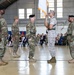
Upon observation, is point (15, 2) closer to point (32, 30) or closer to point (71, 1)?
point (71, 1)

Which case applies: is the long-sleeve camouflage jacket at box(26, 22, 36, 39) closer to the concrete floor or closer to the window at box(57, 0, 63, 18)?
the concrete floor

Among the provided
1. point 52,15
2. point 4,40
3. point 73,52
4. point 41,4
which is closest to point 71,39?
point 73,52

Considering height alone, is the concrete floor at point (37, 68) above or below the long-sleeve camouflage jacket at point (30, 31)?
below

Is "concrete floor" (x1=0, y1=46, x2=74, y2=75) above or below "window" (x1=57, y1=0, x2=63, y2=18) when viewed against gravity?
below

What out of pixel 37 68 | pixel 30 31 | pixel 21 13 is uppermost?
pixel 21 13

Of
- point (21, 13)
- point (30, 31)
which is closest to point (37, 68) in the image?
point (30, 31)

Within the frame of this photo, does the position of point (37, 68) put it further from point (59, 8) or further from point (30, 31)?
point (59, 8)

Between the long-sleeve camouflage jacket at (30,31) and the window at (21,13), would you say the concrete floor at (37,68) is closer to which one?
the long-sleeve camouflage jacket at (30,31)

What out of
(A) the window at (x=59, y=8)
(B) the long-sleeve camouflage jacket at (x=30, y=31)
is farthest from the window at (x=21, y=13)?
(B) the long-sleeve camouflage jacket at (x=30, y=31)

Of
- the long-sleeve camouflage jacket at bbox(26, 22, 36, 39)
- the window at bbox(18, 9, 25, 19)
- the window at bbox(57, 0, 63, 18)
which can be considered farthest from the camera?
the window at bbox(18, 9, 25, 19)

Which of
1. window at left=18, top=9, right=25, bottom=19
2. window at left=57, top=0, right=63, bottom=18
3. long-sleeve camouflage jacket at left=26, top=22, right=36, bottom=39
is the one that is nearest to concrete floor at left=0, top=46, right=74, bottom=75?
long-sleeve camouflage jacket at left=26, top=22, right=36, bottom=39

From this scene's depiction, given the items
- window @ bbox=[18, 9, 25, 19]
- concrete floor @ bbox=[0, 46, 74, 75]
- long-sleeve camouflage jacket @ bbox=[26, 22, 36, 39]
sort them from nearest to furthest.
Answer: concrete floor @ bbox=[0, 46, 74, 75]
long-sleeve camouflage jacket @ bbox=[26, 22, 36, 39]
window @ bbox=[18, 9, 25, 19]

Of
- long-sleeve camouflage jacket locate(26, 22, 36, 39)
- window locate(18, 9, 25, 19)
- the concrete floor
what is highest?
window locate(18, 9, 25, 19)

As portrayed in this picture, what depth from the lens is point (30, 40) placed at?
308 inches
